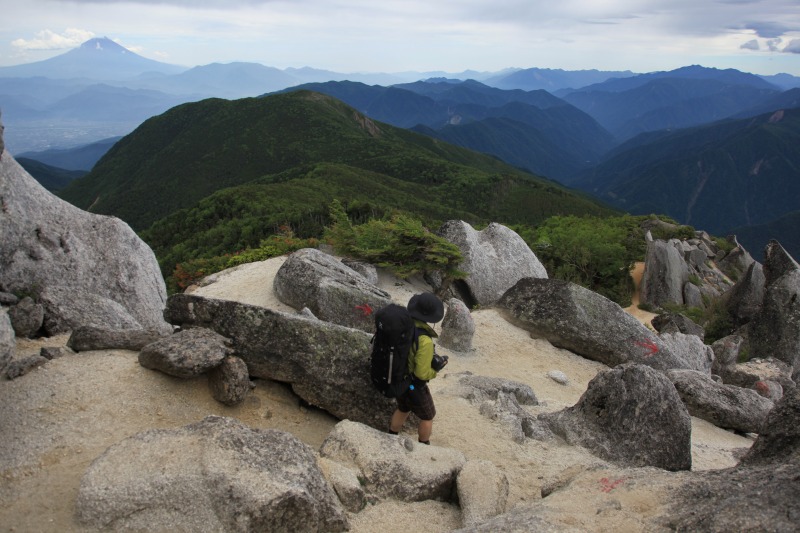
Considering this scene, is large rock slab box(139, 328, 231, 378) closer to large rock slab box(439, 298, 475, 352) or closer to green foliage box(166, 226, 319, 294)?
large rock slab box(439, 298, 475, 352)

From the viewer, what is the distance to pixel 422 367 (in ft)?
28.8

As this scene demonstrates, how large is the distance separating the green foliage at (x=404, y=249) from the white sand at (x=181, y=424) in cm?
828

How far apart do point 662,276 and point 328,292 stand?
20.4 m

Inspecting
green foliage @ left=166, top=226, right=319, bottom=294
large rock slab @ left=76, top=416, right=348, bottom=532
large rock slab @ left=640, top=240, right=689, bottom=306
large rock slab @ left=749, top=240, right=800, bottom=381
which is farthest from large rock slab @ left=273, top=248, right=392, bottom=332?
large rock slab @ left=640, top=240, right=689, bottom=306

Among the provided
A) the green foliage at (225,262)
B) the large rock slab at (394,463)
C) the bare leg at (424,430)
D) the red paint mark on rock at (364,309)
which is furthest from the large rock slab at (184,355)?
the green foliage at (225,262)

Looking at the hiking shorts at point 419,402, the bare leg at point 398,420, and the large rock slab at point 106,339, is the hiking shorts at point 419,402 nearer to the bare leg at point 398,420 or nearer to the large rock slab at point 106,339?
the bare leg at point 398,420

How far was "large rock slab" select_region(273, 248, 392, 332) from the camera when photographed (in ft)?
52.5

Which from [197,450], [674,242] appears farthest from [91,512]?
[674,242]

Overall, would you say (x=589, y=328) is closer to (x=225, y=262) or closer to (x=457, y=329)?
(x=457, y=329)

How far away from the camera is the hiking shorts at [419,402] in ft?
29.1

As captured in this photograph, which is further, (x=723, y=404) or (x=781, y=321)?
(x=781, y=321)

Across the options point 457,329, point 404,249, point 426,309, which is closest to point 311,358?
point 426,309

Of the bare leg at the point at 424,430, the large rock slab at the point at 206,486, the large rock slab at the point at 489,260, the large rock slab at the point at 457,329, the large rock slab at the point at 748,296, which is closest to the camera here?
the large rock slab at the point at 206,486

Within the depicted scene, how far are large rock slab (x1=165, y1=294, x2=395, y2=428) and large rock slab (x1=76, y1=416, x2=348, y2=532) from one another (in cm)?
253
